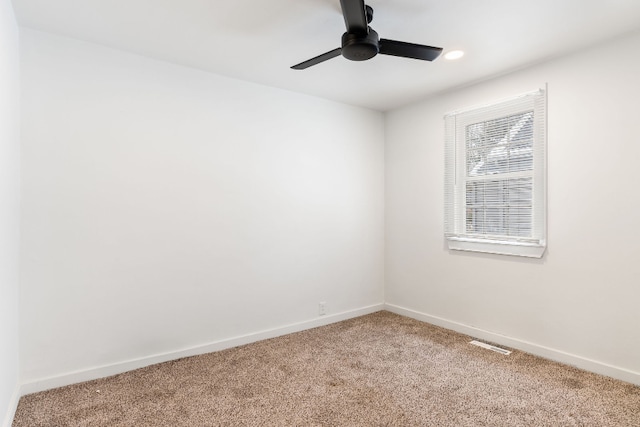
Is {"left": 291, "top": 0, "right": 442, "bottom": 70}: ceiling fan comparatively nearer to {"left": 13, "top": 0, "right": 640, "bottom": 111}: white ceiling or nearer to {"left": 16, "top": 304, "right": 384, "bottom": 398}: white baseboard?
{"left": 13, "top": 0, "right": 640, "bottom": 111}: white ceiling

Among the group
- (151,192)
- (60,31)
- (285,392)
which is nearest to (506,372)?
(285,392)

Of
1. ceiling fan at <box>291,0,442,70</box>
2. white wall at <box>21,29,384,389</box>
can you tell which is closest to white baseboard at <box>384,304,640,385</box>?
white wall at <box>21,29,384,389</box>

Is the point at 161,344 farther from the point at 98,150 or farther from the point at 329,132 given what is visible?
the point at 329,132

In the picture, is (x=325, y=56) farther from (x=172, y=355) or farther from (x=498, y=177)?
(x=172, y=355)

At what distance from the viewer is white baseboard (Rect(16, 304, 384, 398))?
7.77ft

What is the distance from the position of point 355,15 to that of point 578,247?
2.41 metres

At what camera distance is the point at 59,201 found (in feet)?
7.97

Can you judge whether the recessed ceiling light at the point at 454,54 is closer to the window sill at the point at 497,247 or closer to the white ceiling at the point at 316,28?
the white ceiling at the point at 316,28

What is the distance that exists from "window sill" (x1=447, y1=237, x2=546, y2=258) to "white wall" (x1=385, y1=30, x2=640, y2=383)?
0.06 meters

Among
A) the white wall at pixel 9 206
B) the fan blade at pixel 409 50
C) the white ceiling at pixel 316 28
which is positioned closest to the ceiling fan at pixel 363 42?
the fan blade at pixel 409 50

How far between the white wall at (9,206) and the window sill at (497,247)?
3512 millimetres

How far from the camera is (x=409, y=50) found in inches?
84.8

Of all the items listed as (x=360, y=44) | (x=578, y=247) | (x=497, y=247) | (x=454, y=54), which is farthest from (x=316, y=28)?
(x=578, y=247)

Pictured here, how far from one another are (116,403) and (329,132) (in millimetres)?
3005
